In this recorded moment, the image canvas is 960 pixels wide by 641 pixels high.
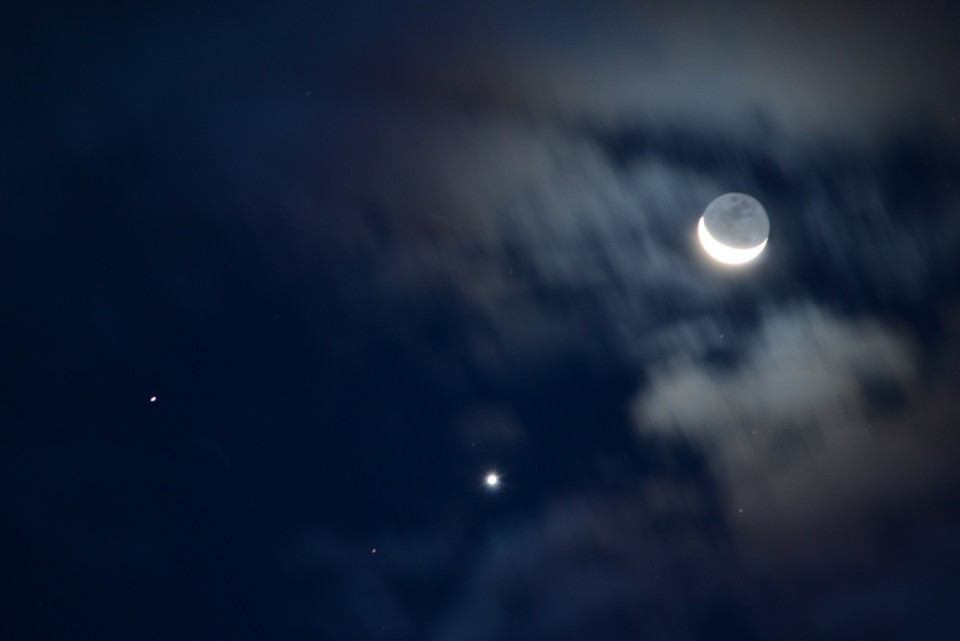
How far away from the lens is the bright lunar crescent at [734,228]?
11.9 meters

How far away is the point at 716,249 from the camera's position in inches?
481

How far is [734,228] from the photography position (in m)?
11.9

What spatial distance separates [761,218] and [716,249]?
3.75ft

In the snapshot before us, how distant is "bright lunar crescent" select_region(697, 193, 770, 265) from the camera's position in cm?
1186

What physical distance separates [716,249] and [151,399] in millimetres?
15107

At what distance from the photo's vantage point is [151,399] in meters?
15.2

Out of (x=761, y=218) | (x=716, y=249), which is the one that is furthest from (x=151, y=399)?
(x=761, y=218)

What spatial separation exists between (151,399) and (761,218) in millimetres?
16178

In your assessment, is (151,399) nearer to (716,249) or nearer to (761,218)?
(716,249)

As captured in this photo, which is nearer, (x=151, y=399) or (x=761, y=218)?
(x=761, y=218)

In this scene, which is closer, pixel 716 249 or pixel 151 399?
pixel 716 249
